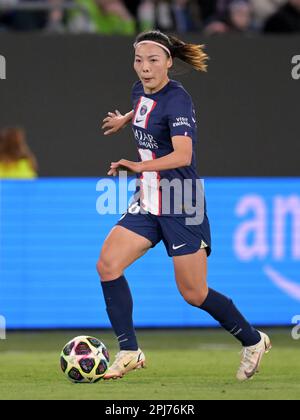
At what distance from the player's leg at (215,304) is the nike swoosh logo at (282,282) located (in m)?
4.29

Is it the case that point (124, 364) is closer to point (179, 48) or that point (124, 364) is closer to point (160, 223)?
point (160, 223)

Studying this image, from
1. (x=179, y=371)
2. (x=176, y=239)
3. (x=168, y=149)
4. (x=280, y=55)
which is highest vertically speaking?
(x=280, y=55)

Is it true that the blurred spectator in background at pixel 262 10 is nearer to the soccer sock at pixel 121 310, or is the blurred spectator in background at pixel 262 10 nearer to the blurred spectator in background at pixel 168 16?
the blurred spectator in background at pixel 168 16

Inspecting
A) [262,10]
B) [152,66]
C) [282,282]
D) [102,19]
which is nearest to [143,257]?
[282,282]

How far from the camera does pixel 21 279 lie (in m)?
13.1

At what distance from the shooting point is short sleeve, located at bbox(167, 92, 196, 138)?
27.9 feet

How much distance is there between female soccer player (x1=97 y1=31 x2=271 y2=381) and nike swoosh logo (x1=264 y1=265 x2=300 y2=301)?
4432 mm

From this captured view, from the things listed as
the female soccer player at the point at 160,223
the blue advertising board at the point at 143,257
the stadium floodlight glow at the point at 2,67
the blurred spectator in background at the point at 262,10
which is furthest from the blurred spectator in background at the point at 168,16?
the female soccer player at the point at 160,223

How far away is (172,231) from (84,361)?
1051 mm

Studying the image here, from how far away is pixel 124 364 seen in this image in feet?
28.7

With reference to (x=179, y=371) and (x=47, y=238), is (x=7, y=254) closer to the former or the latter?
(x=47, y=238)

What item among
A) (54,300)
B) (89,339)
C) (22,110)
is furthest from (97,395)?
(22,110)
